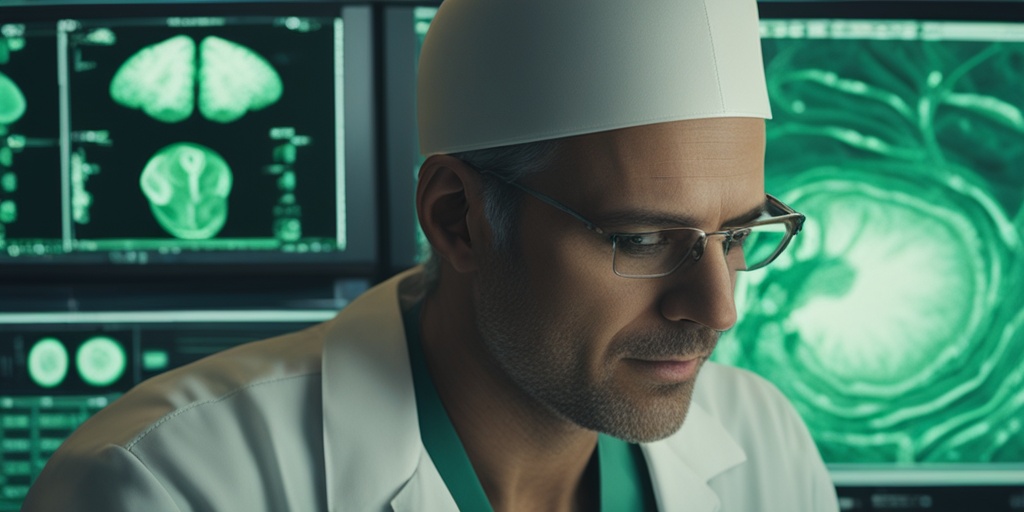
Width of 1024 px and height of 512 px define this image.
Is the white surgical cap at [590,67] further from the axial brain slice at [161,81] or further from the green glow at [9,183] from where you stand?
the green glow at [9,183]

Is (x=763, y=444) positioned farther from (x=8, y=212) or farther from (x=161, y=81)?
(x=8, y=212)

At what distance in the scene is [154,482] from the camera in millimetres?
800

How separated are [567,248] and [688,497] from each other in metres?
0.33

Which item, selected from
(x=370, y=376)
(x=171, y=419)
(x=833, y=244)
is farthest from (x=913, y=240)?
(x=171, y=419)

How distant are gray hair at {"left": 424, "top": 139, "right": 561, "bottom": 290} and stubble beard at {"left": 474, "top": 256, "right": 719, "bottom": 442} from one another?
30mm

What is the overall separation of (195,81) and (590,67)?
552mm

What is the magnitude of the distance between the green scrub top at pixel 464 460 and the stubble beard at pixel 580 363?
0.09m

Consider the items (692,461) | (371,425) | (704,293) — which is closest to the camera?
(704,293)

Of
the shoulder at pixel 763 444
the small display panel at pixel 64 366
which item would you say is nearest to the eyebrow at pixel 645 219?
the shoulder at pixel 763 444

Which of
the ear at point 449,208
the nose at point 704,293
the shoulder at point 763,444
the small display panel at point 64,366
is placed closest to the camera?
the nose at point 704,293

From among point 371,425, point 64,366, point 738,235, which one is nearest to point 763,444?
point 738,235

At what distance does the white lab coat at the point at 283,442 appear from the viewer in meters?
0.82

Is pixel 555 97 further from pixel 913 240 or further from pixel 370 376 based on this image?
pixel 913 240

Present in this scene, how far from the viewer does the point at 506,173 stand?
864mm
